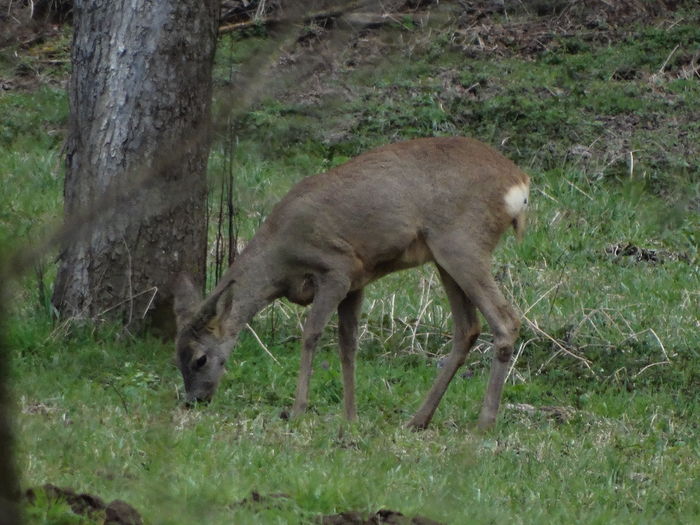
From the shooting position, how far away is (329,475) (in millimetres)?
5527

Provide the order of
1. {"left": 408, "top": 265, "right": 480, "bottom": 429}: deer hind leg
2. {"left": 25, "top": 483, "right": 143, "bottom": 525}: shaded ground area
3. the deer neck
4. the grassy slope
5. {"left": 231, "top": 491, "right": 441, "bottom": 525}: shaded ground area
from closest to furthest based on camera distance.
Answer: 1. {"left": 25, "top": 483, "right": 143, "bottom": 525}: shaded ground area
2. {"left": 231, "top": 491, "right": 441, "bottom": 525}: shaded ground area
3. the grassy slope
4. {"left": 408, "top": 265, "right": 480, "bottom": 429}: deer hind leg
5. the deer neck

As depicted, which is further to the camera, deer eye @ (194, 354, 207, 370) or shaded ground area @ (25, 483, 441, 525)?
deer eye @ (194, 354, 207, 370)

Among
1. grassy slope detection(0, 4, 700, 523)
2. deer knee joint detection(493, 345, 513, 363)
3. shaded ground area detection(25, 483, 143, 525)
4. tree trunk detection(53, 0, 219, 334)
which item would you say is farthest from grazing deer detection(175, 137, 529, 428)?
shaded ground area detection(25, 483, 143, 525)

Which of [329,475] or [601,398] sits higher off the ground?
[329,475]

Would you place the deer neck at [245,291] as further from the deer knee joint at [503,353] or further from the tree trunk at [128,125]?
the deer knee joint at [503,353]

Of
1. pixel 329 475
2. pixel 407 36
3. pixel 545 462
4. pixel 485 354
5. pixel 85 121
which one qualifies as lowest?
pixel 485 354

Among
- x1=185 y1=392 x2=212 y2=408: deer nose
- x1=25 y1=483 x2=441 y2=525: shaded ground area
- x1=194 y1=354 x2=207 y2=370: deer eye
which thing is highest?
x1=25 y1=483 x2=441 y2=525: shaded ground area

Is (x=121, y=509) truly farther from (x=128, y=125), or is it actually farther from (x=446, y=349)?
(x=446, y=349)

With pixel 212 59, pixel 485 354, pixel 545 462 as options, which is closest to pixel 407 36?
pixel 212 59

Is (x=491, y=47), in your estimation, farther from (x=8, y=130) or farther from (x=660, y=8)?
(x=8, y=130)

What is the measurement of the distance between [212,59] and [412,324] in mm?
7938

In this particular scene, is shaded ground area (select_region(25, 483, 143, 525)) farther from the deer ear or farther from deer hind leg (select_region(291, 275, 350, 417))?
the deer ear

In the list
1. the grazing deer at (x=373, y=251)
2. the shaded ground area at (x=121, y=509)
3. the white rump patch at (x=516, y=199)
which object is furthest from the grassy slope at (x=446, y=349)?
the white rump patch at (x=516, y=199)

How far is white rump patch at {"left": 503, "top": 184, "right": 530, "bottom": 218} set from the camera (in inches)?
318
